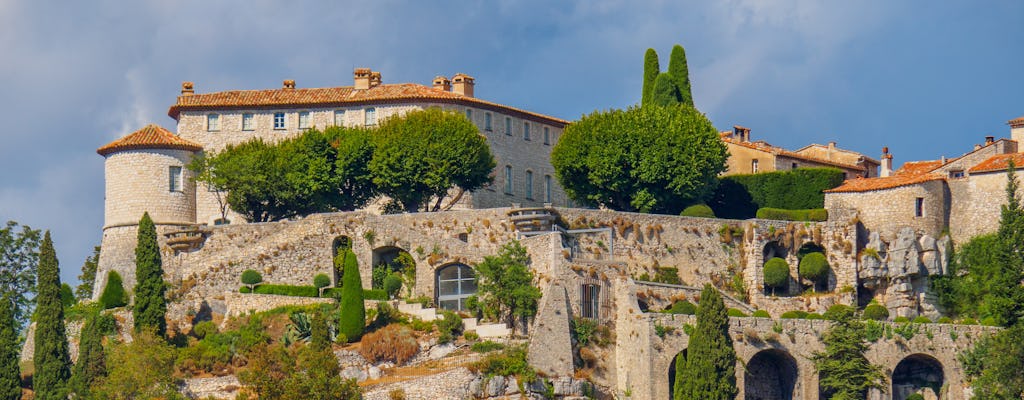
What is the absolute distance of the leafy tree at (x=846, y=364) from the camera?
8412 centimetres

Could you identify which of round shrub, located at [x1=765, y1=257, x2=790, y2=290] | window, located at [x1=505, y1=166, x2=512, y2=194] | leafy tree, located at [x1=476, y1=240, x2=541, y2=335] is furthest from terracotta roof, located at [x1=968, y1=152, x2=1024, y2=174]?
window, located at [x1=505, y1=166, x2=512, y2=194]

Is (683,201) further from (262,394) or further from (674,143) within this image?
(262,394)

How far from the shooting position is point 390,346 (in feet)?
278

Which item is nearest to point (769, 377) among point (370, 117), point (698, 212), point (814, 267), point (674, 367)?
point (674, 367)

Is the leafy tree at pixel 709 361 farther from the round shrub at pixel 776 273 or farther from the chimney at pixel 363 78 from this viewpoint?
the chimney at pixel 363 78

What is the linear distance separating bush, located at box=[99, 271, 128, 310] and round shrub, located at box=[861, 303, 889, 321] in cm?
3289

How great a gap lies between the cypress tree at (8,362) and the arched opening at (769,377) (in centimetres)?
3022

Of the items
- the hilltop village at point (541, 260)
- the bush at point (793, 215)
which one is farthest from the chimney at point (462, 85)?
the bush at point (793, 215)

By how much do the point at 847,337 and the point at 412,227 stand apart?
20.8 meters

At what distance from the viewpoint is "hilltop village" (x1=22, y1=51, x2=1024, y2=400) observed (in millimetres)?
84188

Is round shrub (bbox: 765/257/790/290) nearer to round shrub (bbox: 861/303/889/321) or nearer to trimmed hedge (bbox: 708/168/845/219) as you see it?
round shrub (bbox: 861/303/889/321)

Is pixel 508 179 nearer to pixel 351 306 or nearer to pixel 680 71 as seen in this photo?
pixel 680 71

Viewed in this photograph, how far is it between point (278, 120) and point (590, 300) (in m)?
28.4

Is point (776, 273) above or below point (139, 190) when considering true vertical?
below
